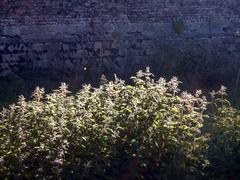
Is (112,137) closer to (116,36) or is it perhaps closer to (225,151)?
(225,151)

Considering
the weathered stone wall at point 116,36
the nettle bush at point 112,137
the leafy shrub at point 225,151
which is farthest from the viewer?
the weathered stone wall at point 116,36

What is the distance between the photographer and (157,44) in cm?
1483

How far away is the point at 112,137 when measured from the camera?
618 cm

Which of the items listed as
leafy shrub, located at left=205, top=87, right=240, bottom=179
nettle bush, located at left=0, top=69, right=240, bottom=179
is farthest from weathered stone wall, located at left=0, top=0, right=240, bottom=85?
leafy shrub, located at left=205, top=87, right=240, bottom=179

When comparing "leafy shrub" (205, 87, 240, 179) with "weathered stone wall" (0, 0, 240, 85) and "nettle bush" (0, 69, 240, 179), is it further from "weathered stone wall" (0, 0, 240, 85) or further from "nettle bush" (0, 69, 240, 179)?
"weathered stone wall" (0, 0, 240, 85)

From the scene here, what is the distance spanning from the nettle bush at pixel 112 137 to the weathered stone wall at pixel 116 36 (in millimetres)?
6877

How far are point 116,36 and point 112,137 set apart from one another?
8.48 m

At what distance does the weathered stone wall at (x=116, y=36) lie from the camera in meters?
13.4

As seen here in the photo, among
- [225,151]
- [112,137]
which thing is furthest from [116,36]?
[112,137]

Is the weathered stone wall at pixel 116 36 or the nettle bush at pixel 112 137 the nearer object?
the nettle bush at pixel 112 137

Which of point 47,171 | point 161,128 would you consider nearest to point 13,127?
point 47,171

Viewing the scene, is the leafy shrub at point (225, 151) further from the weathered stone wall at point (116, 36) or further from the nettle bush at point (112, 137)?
the weathered stone wall at point (116, 36)

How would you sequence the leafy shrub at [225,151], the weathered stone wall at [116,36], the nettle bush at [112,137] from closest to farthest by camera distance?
the nettle bush at [112,137] → the leafy shrub at [225,151] → the weathered stone wall at [116,36]

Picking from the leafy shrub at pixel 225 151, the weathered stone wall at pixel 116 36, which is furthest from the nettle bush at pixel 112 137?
the weathered stone wall at pixel 116 36
